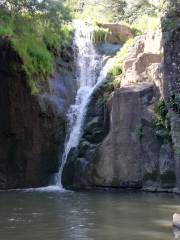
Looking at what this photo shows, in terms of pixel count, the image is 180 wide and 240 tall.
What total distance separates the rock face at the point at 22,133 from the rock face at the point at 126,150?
2641 mm

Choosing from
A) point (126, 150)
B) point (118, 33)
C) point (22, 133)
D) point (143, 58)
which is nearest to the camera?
point (126, 150)

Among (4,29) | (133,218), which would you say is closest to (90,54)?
(4,29)

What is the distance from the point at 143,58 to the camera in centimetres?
1756

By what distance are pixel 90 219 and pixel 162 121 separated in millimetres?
7160

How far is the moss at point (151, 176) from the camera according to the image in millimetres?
13734

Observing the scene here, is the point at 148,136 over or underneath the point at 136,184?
over

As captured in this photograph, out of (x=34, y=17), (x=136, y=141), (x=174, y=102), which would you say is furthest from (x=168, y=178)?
(x=34, y=17)

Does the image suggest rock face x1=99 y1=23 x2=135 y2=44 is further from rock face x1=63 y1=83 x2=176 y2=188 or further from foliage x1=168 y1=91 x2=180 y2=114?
foliage x1=168 y1=91 x2=180 y2=114

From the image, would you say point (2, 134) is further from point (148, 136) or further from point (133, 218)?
point (133, 218)

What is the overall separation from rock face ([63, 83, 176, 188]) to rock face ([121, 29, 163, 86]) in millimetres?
1718

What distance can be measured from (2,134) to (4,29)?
561 cm

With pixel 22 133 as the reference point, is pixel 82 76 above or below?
above

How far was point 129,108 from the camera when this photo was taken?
1510cm

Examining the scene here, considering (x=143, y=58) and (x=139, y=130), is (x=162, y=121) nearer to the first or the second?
(x=139, y=130)
